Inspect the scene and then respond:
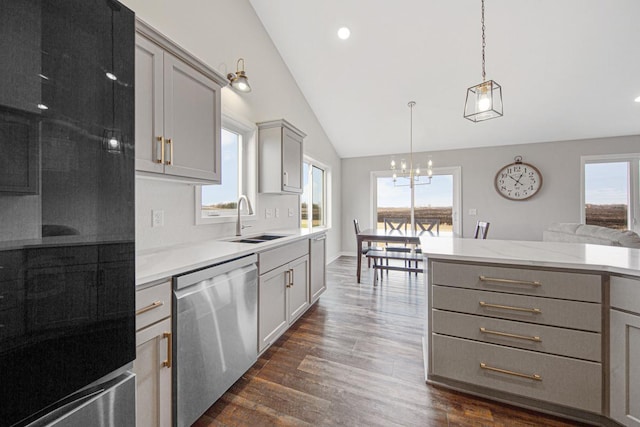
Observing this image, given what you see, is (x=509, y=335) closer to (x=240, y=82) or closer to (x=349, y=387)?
(x=349, y=387)

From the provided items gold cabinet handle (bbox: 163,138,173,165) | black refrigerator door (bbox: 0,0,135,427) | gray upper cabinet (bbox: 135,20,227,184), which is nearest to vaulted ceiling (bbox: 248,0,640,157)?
gray upper cabinet (bbox: 135,20,227,184)

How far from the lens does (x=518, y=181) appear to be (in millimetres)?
5047

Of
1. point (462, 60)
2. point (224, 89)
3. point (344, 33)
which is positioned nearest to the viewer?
point (224, 89)

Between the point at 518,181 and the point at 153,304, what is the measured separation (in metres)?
6.27

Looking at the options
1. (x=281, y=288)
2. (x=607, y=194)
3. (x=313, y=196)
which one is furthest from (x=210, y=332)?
(x=607, y=194)

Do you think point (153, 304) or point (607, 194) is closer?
point (153, 304)

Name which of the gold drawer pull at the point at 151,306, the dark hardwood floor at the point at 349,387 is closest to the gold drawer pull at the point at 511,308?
the dark hardwood floor at the point at 349,387

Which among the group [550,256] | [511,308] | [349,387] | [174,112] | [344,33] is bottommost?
[349,387]

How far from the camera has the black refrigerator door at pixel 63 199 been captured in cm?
60

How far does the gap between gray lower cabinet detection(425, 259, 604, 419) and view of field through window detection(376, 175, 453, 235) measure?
160 inches

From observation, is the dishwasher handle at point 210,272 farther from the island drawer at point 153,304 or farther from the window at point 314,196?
the window at point 314,196

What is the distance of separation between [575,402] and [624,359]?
0.35 metres

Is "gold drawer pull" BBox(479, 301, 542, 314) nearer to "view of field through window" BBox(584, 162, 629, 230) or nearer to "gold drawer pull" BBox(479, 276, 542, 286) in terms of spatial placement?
"gold drawer pull" BBox(479, 276, 542, 286)

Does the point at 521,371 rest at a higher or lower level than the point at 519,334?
lower
